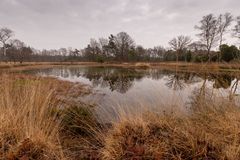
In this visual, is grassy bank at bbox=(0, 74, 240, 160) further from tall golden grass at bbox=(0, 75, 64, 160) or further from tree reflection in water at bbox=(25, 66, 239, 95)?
tree reflection in water at bbox=(25, 66, 239, 95)

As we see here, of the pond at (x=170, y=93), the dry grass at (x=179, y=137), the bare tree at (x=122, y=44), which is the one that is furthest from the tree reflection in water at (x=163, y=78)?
the bare tree at (x=122, y=44)

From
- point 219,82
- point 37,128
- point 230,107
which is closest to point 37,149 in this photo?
point 37,128

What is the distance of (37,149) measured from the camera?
2357 mm

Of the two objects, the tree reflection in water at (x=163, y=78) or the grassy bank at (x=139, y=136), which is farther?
the tree reflection in water at (x=163, y=78)

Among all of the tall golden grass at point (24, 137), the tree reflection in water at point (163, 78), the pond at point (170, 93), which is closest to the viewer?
the tall golden grass at point (24, 137)

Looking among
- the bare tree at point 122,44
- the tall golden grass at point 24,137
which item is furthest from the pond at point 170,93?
the bare tree at point 122,44

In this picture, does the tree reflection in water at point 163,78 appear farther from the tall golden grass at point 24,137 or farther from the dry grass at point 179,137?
the tall golden grass at point 24,137

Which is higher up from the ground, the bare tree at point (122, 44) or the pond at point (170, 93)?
the bare tree at point (122, 44)

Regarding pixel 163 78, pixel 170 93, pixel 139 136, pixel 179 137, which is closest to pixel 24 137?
pixel 139 136

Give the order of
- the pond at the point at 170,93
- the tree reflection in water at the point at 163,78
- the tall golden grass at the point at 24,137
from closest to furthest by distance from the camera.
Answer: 1. the tall golden grass at the point at 24,137
2. the pond at the point at 170,93
3. the tree reflection in water at the point at 163,78

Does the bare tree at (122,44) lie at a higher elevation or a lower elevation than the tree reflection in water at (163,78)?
higher

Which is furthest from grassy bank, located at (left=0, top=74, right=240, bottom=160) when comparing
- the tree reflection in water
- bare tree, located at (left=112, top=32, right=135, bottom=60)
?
bare tree, located at (left=112, top=32, right=135, bottom=60)

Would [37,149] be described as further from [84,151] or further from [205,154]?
[205,154]

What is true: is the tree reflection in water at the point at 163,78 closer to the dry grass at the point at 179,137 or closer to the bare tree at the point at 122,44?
the dry grass at the point at 179,137
